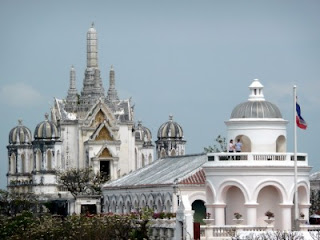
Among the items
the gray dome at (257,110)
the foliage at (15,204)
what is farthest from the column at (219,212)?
the foliage at (15,204)

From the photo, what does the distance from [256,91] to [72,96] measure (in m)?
81.2

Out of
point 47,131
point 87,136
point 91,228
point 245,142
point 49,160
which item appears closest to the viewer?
point 245,142

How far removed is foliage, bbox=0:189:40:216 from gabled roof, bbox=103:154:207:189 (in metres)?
11.7

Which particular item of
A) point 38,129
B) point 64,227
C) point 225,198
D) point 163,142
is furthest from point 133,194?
point 163,142

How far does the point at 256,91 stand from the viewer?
297 feet

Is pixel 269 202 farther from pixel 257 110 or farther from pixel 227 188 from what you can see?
pixel 257 110

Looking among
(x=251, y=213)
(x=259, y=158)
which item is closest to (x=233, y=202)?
(x=251, y=213)

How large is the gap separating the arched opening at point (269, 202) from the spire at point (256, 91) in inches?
A: 201

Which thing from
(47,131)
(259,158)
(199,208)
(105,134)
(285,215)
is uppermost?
(47,131)

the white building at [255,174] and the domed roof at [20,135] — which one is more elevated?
the domed roof at [20,135]

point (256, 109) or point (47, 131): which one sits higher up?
point (47, 131)

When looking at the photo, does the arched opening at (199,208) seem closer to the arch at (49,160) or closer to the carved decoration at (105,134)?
the carved decoration at (105,134)

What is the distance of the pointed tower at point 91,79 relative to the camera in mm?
167262

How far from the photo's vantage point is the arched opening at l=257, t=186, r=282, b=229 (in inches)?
Result: 3452
